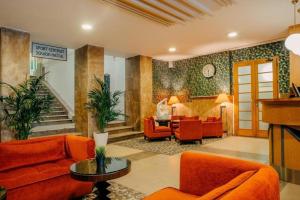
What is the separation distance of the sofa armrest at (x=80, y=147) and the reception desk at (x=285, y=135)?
114 inches

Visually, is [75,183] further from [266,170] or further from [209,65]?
[209,65]

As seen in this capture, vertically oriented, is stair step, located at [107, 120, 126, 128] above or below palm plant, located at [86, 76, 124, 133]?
below

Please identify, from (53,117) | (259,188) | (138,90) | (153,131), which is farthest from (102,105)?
(259,188)

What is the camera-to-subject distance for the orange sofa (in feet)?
7.74

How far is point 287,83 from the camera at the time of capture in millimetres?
6410

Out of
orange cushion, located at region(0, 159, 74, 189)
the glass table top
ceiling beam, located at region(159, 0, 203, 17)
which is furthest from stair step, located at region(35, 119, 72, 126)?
ceiling beam, located at region(159, 0, 203, 17)

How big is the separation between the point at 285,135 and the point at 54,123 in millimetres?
7085

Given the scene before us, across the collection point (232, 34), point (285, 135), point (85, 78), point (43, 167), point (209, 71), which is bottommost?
point (43, 167)

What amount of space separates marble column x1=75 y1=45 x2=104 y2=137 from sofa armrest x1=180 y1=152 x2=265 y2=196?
506cm

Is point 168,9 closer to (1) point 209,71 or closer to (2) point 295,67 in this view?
(2) point 295,67

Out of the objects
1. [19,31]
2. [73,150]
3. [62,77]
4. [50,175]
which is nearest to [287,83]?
[73,150]

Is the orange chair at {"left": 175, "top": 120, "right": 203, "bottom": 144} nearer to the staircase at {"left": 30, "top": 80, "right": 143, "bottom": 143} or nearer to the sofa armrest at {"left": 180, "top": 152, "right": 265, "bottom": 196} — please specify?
the staircase at {"left": 30, "top": 80, "right": 143, "bottom": 143}

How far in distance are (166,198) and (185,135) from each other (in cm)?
447

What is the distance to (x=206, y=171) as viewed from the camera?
1.85 meters
